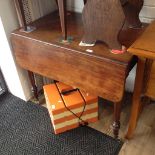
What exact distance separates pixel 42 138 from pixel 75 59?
2.12ft

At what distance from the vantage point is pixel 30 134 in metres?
1.46

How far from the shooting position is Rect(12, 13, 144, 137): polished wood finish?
1015 mm

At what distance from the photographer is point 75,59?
3.62 feet

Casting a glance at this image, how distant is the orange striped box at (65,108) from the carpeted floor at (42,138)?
0.07 m

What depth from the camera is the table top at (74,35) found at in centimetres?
101

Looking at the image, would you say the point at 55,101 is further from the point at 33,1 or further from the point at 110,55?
the point at 33,1

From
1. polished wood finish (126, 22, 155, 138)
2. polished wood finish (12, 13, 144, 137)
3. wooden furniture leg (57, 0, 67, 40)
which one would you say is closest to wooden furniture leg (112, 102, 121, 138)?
polished wood finish (12, 13, 144, 137)

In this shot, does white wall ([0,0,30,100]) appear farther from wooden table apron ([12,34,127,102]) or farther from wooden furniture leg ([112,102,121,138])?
wooden furniture leg ([112,102,121,138])

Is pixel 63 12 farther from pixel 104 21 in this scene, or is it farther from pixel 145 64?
pixel 145 64

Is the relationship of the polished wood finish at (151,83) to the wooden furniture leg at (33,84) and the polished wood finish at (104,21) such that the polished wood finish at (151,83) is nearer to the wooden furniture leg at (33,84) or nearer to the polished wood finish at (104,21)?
the polished wood finish at (104,21)

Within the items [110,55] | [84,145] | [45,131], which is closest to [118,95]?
[110,55]

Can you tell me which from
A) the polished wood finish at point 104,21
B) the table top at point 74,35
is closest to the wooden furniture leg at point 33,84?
the table top at point 74,35

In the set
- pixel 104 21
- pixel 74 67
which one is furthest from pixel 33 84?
pixel 104 21

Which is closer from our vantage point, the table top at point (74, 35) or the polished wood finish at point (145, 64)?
the polished wood finish at point (145, 64)
